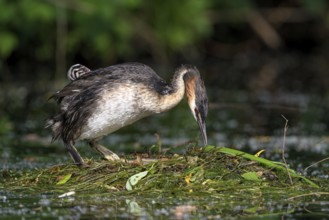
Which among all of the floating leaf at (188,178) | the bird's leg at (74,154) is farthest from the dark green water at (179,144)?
the bird's leg at (74,154)

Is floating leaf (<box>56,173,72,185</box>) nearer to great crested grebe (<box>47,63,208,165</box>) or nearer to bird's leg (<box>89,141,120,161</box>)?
→ great crested grebe (<box>47,63,208,165</box>)

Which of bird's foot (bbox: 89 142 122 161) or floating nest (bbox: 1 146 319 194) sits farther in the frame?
bird's foot (bbox: 89 142 122 161)

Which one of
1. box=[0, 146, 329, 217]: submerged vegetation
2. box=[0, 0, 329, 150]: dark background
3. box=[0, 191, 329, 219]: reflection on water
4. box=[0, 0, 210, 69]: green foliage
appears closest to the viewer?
box=[0, 191, 329, 219]: reflection on water

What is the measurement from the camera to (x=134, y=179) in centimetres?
873

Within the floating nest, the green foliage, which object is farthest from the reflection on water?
the green foliage

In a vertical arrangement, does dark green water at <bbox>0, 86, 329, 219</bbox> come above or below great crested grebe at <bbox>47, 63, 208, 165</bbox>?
below

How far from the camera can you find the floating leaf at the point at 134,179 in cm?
863

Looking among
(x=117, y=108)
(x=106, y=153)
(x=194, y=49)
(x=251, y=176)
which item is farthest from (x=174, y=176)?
(x=194, y=49)

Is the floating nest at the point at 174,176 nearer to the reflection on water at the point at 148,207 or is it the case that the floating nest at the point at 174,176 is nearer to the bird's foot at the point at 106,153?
the reflection on water at the point at 148,207

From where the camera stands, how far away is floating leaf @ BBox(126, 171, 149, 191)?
8.63 m

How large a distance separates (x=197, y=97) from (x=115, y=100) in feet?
2.85

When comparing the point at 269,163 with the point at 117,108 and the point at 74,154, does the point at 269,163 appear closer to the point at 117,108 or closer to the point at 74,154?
the point at 117,108

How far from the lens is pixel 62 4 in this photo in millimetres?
18938

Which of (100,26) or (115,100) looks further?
(100,26)
